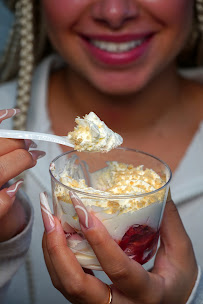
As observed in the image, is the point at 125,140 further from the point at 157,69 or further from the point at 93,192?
the point at 93,192

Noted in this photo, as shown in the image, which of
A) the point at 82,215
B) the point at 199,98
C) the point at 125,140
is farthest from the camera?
the point at 199,98

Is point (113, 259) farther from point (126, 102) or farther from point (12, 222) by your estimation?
point (126, 102)

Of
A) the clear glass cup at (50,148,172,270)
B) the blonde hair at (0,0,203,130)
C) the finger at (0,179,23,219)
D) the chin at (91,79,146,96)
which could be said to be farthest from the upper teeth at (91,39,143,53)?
the finger at (0,179,23,219)

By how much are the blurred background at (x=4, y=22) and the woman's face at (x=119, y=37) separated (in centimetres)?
49

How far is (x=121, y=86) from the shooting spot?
1279mm

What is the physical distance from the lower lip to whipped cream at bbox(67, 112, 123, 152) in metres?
0.54

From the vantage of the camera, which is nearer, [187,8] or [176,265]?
[176,265]

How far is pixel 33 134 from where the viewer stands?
0.78 m

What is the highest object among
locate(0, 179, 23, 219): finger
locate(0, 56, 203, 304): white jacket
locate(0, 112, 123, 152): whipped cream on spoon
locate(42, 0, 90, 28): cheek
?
locate(42, 0, 90, 28): cheek

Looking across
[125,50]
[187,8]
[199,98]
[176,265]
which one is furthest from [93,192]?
[199,98]

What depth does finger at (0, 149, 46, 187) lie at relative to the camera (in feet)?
2.52

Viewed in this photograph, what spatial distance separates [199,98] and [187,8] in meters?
0.43

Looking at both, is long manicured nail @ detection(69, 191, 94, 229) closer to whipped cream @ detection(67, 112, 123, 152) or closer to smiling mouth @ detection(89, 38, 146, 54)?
whipped cream @ detection(67, 112, 123, 152)

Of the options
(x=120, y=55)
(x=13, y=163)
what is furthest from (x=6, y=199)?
(x=120, y=55)
